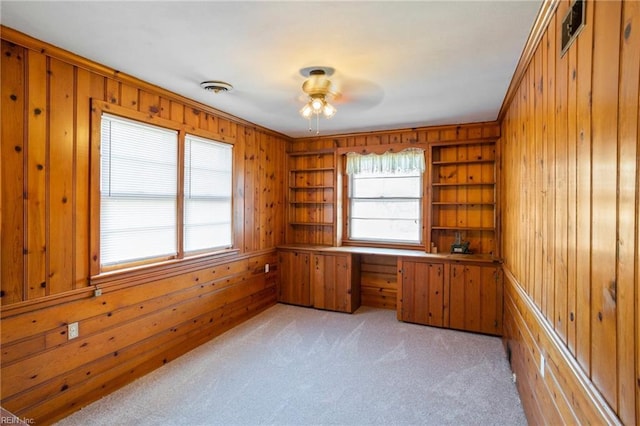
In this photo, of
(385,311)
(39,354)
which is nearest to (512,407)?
(385,311)

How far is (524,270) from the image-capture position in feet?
7.94

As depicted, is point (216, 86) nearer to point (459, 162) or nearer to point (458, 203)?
point (459, 162)

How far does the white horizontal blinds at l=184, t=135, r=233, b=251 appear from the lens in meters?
3.41

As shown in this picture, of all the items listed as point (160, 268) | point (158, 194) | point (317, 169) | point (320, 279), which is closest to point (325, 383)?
point (160, 268)

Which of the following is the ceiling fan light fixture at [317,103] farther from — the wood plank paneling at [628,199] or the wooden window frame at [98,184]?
the wood plank paneling at [628,199]

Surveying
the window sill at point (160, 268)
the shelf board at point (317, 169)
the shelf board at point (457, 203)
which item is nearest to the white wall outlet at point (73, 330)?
the window sill at point (160, 268)

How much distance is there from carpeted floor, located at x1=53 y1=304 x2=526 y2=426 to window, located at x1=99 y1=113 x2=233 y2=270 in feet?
3.48

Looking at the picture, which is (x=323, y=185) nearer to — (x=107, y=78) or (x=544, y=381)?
(x=107, y=78)

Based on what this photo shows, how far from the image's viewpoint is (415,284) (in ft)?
13.5

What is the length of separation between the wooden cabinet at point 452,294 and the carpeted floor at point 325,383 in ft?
0.59

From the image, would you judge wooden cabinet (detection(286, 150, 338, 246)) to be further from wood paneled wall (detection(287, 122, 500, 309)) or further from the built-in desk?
the built-in desk

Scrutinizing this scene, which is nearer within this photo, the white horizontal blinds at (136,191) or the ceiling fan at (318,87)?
the ceiling fan at (318,87)

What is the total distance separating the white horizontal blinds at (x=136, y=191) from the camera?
8.55 ft

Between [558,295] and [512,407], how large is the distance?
137 cm
